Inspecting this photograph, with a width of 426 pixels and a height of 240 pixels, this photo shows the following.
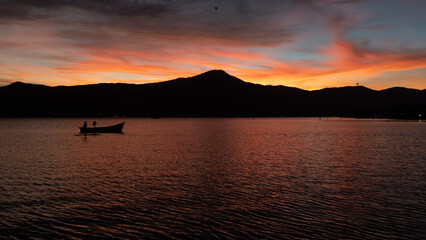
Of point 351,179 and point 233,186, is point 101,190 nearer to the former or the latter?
point 233,186

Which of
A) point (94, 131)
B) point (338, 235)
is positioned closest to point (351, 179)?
point (338, 235)

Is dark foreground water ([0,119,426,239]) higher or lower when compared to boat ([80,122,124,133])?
lower

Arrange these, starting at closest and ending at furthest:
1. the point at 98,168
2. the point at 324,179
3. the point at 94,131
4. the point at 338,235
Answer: the point at 338,235
the point at 324,179
the point at 98,168
the point at 94,131

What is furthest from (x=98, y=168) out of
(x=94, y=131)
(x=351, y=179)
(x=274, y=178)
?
(x=94, y=131)

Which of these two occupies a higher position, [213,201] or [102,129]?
[102,129]

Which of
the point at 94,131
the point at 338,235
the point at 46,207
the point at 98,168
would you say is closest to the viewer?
the point at 338,235

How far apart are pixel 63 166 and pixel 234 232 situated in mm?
28246

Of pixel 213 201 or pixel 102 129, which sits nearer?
pixel 213 201

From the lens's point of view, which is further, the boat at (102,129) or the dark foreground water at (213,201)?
the boat at (102,129)

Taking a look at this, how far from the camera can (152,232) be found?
16500 millimetres

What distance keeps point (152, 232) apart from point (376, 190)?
17.8 metres

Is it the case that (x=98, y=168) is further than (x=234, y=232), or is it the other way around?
(x=98, y=168)

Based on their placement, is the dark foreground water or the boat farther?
the boat

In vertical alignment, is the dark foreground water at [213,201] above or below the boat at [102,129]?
below
